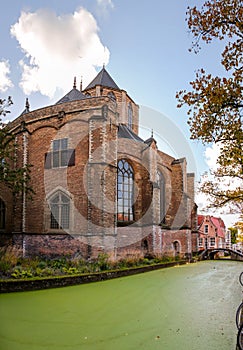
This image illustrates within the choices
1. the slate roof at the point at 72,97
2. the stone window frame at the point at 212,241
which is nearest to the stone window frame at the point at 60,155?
the slate roof at the point at 72,97

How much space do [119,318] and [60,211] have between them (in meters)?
11.1

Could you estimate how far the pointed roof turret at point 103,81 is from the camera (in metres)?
29.7

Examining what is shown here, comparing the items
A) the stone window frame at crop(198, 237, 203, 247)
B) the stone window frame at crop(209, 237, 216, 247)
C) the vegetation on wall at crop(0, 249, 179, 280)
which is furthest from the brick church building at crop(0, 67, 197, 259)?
the stone window frame at crop(209, 237, 216, 247)

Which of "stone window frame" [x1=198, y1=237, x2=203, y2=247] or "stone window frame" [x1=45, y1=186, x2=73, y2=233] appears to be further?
"stone window frame" [x1=198, y1=237, x2=203, y2=247]

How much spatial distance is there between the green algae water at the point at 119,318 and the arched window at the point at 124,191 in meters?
9.06

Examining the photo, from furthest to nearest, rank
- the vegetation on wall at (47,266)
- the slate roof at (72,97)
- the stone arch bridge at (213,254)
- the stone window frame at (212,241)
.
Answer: the stone window frame at (212,241) → the stone arch bridge at (213,254) → the slate roof at (72,97) → the vegetation on wall at (47,266)

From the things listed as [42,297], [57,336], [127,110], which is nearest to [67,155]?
[42,297]

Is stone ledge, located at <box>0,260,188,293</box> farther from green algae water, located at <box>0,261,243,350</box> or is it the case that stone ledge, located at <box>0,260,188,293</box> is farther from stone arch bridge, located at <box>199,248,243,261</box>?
stone arch bridge, located at <box>199,248,243,261</box>

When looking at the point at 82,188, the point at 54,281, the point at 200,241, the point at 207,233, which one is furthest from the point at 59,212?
the point at 207,233

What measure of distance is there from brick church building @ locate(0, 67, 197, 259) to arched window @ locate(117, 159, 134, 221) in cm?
6

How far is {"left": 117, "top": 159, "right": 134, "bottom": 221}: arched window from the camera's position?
19.5 metres

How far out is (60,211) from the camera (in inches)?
678

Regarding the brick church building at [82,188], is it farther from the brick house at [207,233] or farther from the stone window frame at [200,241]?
the brick house at [207,233]

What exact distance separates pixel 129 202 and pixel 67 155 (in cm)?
536
